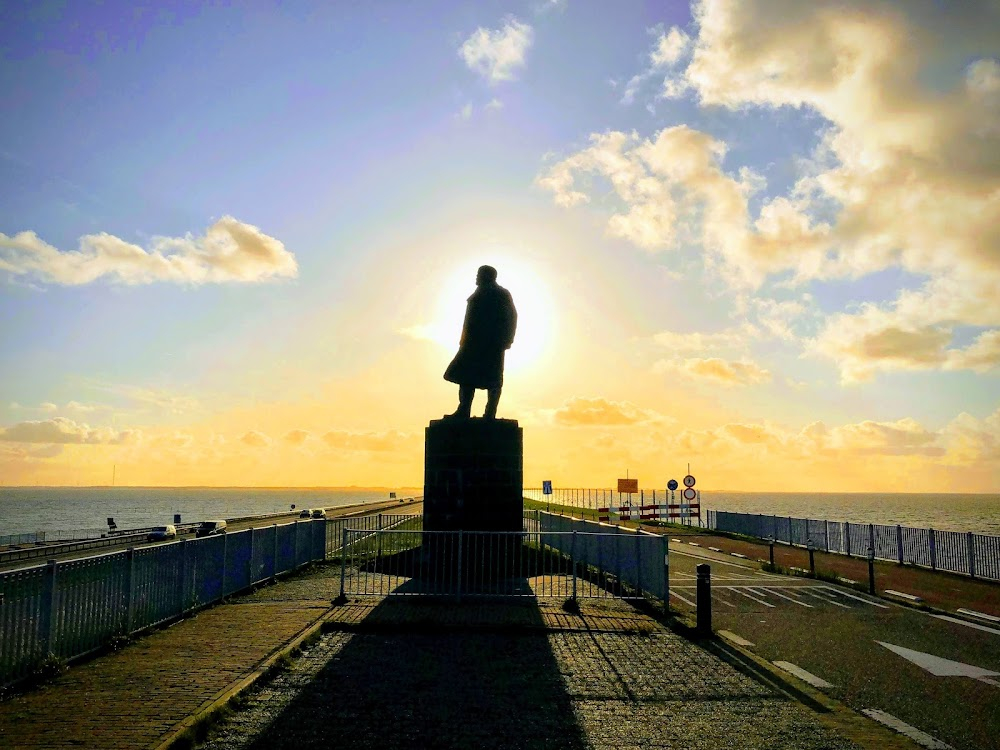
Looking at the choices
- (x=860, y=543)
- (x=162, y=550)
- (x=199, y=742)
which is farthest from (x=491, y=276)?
(x=860, y=543)

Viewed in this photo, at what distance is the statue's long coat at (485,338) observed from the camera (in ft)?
52.5

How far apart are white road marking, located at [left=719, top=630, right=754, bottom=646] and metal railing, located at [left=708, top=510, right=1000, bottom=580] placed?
33.1 ft

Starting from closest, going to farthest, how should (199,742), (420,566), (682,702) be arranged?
(199,742) < (682,702) < (420,566)

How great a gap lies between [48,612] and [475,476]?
8.43 metres

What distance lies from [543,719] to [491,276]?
11.3 meters

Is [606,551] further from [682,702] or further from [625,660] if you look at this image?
[682,702]

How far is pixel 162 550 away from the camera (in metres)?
10.3

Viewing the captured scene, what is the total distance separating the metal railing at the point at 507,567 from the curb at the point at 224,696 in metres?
3.13

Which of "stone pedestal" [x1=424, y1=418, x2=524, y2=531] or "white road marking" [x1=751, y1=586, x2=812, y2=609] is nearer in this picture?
"white road marking" [x1=751, y1=586, x2=812, y2=609]

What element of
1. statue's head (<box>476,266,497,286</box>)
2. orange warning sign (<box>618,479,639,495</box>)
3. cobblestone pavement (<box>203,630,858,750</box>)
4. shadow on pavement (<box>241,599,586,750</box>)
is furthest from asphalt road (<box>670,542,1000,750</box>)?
orange warning sign (<box>618,479,639,495</box>)

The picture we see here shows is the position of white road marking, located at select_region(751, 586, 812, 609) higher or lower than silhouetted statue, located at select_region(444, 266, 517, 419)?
lower

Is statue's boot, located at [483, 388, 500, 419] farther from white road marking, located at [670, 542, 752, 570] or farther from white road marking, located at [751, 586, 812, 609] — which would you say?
white road marking, located at [670, 542, 752, 570]

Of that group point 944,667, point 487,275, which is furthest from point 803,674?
point 487,275

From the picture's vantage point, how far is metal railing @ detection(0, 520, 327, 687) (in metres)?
7.18
